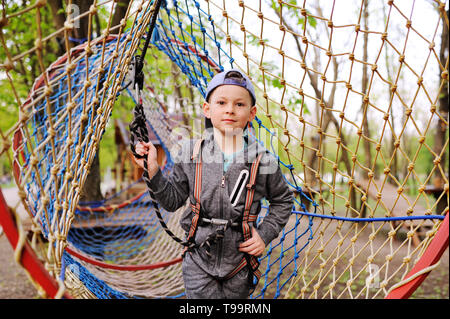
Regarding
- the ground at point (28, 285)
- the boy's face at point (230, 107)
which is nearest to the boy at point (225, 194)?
the boy's face at point (230, 107)

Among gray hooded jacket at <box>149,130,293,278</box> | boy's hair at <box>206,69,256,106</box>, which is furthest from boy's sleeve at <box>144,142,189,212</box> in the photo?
boy's hair at <box>206,69,256,106</box>

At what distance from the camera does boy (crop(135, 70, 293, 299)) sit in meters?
1.12

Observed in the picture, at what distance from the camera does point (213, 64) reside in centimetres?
184

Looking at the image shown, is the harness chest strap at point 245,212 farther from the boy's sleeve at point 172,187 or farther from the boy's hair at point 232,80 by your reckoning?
the boy's hair at point 232,80

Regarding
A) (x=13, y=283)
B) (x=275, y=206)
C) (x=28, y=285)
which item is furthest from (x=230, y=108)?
(x=13, y=283)

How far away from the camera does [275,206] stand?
1.23m

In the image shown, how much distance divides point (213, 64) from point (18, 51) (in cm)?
294

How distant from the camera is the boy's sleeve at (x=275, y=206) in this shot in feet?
3.90

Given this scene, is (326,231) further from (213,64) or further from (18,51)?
(18,51)

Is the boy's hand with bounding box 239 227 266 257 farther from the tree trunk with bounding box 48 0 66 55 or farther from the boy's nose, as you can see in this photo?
the tree trunk with bounding box 48 0 66 55

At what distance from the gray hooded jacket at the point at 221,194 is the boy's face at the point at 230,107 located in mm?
105

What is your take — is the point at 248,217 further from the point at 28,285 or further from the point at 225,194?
the point at 28,285
